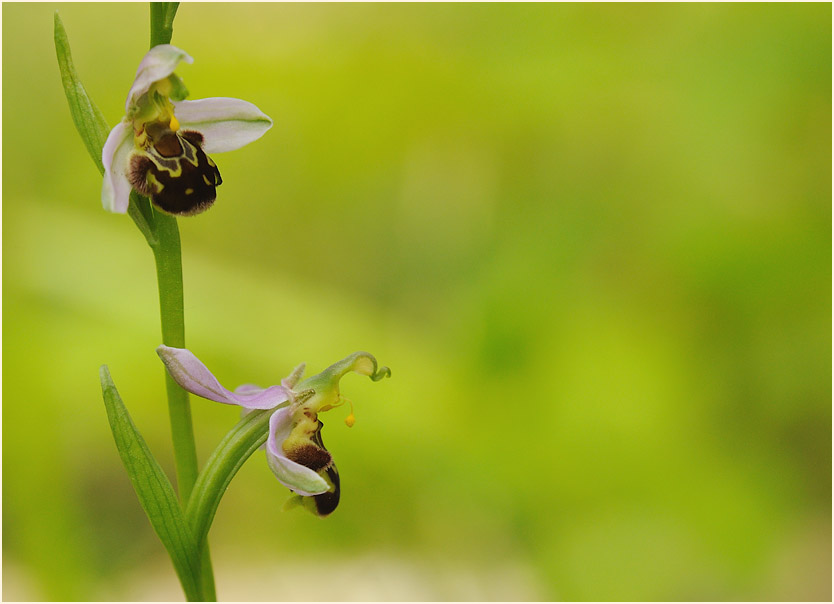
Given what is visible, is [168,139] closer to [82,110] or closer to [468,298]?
[82,110]

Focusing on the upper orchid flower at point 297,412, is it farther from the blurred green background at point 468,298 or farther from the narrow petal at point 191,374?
the blurred green background at point 468,298

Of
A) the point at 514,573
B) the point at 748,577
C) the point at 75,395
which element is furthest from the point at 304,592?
the point at 748,577

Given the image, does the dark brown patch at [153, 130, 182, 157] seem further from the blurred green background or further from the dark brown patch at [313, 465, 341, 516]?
the blurred green background

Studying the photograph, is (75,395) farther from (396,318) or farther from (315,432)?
(315,432)

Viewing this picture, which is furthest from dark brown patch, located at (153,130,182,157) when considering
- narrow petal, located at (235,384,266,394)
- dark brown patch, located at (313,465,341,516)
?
dark brown patch, located at (313,465,341,516)

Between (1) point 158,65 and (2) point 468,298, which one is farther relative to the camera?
(2) point 468,298

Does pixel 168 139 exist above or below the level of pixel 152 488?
above

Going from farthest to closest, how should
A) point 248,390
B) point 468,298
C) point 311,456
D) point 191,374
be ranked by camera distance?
1. point 468,298
2. point 248,390
3. point 311,456
4. point 191,374

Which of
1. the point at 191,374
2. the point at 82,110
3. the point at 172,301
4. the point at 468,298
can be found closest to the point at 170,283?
the point at 172,301
